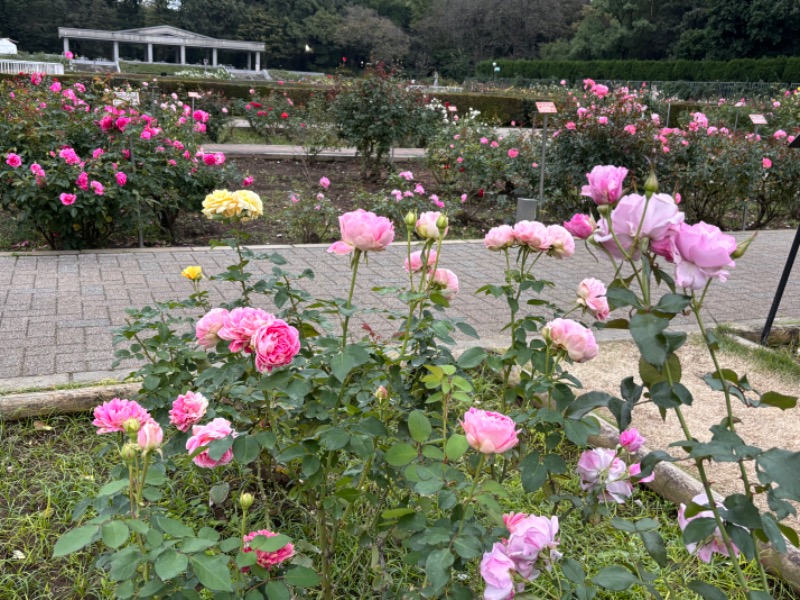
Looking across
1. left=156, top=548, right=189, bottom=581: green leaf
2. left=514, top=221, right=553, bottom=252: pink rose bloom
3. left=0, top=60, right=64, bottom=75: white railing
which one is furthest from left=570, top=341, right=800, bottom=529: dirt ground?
left=0, top=60, right=64, bottom=75: white railing

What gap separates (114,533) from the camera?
3.02 ft

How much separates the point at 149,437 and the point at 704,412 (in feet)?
7.89

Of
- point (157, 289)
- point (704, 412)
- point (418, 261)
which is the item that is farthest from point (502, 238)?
point (157, 289)

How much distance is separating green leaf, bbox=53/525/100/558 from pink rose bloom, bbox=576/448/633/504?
0.84m

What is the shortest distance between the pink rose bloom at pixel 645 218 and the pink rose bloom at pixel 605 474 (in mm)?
514

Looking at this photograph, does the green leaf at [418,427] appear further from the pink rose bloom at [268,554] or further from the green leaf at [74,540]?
the green leaf at [74,540]

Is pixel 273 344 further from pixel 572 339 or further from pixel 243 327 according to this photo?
pixel 572 339

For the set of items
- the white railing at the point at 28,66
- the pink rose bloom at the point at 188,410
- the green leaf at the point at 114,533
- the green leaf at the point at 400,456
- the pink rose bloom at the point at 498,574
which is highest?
the green leaf at the point at 400,456

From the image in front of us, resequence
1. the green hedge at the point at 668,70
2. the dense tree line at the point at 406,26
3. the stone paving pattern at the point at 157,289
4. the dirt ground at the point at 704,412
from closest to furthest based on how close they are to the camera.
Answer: the dirt ground at the point at 704,412, the stone paving pattern at the point at 157,289, the green hedge at the point at 668,70, the dense tree line at the point at 406,26

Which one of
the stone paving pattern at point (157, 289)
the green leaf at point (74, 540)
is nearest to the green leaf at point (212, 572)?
the green leaf at point (74, 540)

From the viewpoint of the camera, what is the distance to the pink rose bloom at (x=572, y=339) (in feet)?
4.06

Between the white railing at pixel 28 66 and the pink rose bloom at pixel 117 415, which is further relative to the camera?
the white railing at pixel 28 66

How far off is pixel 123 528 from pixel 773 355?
10.5 ft

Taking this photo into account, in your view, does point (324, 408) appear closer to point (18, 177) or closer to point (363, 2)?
point (18, 177)
